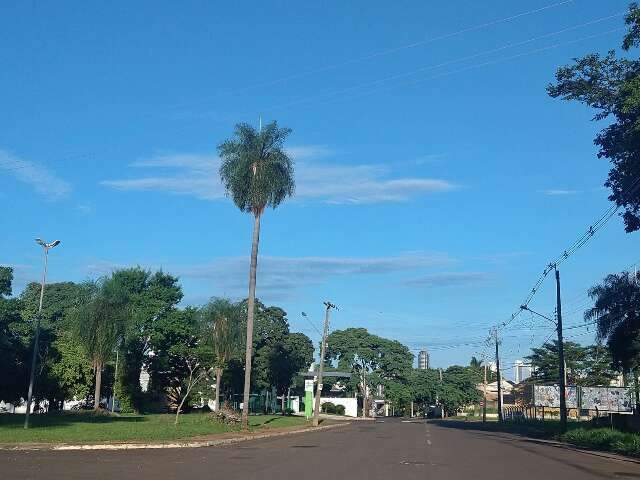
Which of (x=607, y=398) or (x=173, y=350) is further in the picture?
(x=173, y=350)

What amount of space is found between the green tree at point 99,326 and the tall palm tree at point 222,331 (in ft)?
28.1

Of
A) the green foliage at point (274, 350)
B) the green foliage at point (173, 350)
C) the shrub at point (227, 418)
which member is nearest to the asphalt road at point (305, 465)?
the shrub at point (227, 418)

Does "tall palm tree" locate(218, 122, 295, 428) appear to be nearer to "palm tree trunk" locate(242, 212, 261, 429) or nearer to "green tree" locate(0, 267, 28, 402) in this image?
"palm tree trunk" locate(242, 212, 261, 429)

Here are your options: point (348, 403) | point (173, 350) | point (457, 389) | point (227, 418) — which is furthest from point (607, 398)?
point (457, 389)

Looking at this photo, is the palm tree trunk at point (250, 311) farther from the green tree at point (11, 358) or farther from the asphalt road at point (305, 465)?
the green tree at point (11, 358)

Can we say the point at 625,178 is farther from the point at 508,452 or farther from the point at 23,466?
the point at 23,466

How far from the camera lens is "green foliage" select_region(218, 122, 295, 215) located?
40906 millimetres

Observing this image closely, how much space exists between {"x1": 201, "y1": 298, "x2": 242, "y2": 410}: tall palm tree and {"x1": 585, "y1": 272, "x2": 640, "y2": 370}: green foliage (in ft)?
93.5

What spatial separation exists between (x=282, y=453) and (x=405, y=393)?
275 feet

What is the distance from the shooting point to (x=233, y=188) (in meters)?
41.5

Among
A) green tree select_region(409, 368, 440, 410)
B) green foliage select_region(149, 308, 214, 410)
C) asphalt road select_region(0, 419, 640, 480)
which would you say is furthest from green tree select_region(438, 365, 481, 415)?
asphalt road select_region(0, 419, 640, 480)

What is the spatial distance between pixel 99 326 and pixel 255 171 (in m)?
19.4

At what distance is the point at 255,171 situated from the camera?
4103 centimetres

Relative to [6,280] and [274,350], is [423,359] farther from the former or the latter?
[6,280]
